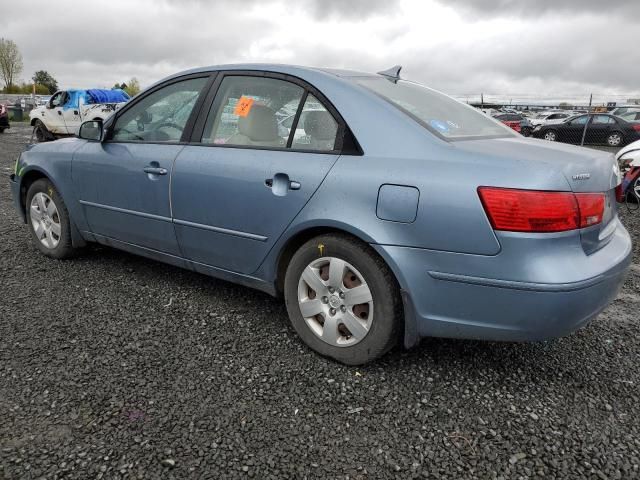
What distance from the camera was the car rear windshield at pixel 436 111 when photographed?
104 inches

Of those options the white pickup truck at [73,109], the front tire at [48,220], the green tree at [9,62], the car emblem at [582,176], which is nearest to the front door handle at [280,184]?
the car emblem at [582,176]

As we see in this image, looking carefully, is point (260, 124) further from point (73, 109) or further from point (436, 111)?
point (73, 109)

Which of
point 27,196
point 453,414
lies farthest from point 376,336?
point 27,196

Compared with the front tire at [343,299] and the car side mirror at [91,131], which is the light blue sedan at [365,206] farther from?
the car side mirror at [91,131]

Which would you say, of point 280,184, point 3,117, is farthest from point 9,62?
point 280,184

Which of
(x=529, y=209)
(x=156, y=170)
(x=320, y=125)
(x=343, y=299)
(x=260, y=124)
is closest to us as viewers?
(x=529, y=209)

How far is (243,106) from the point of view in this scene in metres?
3.08

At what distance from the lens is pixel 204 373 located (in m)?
2.59

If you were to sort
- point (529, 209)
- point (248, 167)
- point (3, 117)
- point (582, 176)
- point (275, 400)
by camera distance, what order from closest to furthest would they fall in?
point (529, 209)
point (582, 176)
point (275, 400)
point (248, 167)
point (3, 117)

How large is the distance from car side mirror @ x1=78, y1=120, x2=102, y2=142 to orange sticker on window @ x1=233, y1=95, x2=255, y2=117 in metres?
1.26

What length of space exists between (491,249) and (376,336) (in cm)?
71

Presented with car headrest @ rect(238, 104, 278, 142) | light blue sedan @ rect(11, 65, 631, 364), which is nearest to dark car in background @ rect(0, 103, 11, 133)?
light blue sedan @ rect(11, 65, 631, 364)

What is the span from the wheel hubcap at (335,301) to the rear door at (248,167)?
310 millimetres

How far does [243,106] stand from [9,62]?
8441 centimetres
